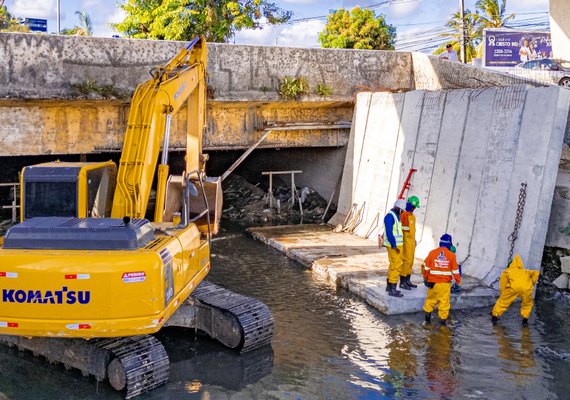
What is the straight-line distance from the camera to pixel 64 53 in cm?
1561

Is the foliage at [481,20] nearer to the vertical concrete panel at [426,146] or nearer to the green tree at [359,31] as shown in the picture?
the green tree at [359,31]

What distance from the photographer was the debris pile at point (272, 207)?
20328 millimetres

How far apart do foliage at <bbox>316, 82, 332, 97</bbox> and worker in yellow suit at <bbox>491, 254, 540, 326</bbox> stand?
367 inches

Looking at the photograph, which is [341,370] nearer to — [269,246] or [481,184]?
[481,184]

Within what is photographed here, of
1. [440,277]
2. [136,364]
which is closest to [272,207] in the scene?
[440,277]

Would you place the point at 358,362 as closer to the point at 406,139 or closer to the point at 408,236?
the point at 408,236

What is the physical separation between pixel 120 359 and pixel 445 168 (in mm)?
8579

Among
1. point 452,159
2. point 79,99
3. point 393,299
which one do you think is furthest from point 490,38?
point 393,299

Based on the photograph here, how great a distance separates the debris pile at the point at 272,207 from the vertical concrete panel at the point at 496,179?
25.5ft

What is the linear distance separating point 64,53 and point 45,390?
9778mm

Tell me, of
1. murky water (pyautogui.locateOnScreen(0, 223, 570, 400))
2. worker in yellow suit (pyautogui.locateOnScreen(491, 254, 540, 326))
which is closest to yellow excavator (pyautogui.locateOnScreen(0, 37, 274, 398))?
murky water (pyautogui.locateOnScreen(0, 223, 570, 400))

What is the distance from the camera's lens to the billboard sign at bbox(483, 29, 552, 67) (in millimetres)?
32812

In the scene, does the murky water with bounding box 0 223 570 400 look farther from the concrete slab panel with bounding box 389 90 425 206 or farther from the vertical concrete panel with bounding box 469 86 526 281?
the concrete slab panel with bounding box 389 90 425 206

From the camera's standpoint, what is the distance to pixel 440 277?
33.1 ft
